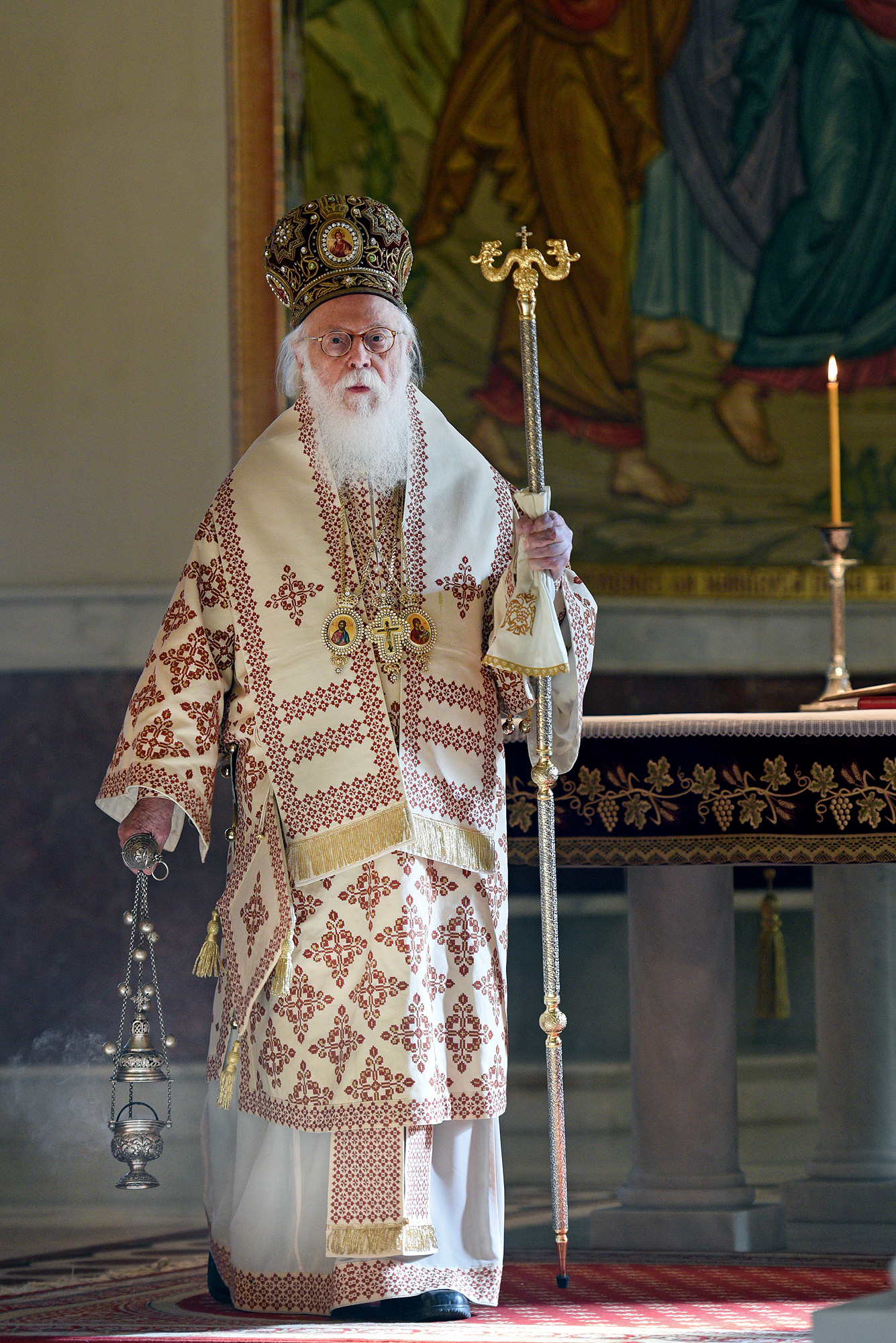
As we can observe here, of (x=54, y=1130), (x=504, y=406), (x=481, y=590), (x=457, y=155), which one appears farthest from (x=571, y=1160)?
(x=457, y=155)

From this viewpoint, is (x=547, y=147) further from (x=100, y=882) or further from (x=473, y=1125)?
(x=473, y=1125)

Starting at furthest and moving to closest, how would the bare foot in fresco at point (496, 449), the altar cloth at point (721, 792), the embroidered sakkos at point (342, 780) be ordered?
the bare foot in fresco at point (496, 449) → the altar cloth at point (721, 792) → the embroidered sakkos at point (342, 780)

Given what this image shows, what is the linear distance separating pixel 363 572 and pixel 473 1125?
1060mm

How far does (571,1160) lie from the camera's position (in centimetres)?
581

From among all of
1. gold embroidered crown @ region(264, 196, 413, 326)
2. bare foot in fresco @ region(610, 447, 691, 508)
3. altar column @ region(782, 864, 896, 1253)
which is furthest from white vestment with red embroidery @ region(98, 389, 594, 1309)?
bare foot in fresco @ region(610, 447, 691, 508)

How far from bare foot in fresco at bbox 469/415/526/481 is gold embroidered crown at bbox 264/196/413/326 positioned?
2.58 meters

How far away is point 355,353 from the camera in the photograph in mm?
3414

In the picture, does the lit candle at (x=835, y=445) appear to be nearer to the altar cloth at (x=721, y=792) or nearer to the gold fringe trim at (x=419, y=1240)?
the altar cloth at (x=721, y=792)

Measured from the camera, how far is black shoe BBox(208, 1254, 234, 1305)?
327 cm

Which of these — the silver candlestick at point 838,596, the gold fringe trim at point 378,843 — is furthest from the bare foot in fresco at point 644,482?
the gold fringe trim at point 378,843

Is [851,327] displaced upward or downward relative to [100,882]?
upward

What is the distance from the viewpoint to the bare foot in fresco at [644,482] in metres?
6.18

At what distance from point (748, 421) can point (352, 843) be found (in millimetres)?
3519

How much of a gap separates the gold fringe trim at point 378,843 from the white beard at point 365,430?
0.68m
